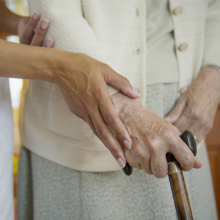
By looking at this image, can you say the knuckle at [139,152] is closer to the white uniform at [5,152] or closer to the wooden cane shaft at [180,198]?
the wooden cane shaft at [180,198]

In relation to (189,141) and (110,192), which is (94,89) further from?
(110,192)

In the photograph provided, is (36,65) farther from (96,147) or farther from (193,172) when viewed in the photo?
(193,172)

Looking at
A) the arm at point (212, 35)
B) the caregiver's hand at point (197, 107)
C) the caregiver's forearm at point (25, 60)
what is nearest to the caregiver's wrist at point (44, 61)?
the caregiver's forearm at point (25, 60)

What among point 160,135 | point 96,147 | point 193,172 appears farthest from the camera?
point 193,172

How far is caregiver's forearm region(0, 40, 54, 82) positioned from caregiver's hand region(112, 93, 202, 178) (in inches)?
5.7

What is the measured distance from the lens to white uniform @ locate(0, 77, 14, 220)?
1.70 feet

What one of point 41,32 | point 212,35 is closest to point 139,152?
point 41,32

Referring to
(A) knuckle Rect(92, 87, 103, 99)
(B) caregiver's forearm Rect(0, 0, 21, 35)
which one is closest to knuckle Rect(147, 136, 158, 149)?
(A) knuckle Rect(92, 87, 103, 99)

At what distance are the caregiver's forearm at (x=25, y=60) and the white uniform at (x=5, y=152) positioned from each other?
110mm

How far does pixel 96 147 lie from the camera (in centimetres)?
62

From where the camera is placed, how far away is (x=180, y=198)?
1.50 ft

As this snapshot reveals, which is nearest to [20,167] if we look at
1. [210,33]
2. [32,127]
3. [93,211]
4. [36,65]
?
[32,127]

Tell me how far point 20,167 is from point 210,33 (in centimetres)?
70

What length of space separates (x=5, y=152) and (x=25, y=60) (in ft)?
0.67
